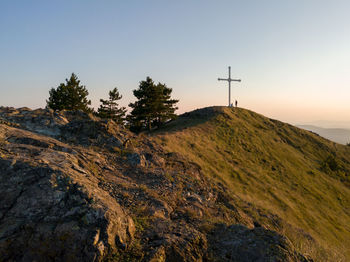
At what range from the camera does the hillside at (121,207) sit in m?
5.51

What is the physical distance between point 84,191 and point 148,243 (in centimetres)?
266

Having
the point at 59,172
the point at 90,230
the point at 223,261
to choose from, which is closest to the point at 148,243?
the point at 90,230

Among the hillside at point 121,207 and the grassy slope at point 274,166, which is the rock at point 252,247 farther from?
the grassy slope at point 274,166

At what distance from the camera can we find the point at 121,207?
747 cm

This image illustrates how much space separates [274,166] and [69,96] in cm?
3648

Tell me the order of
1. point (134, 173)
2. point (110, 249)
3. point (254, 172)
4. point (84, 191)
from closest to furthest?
point (110, 249) < point (84, 191) < point (134, 173) < point (254, 172)

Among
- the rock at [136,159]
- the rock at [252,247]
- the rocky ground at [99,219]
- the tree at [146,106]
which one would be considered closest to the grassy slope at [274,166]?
the tree at [146,106]

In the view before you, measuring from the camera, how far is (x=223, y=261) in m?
6.02

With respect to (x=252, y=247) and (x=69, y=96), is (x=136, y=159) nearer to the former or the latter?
(x=252, y=247)

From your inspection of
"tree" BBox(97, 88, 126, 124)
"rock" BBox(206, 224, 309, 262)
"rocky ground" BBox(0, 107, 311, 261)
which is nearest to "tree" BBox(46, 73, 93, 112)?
"tree" BBox(97, 88, 126, 124)

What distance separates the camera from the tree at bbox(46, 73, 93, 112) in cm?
3469

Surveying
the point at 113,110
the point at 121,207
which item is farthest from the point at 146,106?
the point at 121,207

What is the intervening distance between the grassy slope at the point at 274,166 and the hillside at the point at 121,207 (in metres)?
0.34

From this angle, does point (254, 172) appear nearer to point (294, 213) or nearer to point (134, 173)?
point (294, 213)
